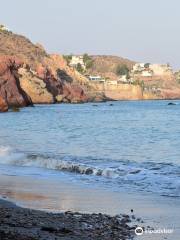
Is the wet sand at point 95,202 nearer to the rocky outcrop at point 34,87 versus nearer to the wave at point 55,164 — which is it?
the wave at point 55,164

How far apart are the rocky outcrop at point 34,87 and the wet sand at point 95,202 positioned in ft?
387

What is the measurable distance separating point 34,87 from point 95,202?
12207 centimetres

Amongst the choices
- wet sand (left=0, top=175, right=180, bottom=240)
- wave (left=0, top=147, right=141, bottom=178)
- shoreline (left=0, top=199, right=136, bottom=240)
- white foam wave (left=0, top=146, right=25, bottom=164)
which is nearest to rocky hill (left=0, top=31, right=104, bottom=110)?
white foam wave (left=0, top=146, right=25, bottom=164)

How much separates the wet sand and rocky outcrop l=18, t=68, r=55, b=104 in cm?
11795

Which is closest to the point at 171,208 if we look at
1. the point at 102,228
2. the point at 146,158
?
the point at 102,228

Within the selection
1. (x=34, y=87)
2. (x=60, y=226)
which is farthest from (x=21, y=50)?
(x=60, y=226)

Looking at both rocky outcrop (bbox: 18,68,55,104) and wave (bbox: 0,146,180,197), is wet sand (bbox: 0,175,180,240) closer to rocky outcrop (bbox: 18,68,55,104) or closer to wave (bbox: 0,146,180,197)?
wave (bbox: 0,146,180,197)

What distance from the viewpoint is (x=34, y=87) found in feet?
438

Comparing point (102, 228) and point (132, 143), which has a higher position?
point (102, 228)

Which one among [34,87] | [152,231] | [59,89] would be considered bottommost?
[59,89]

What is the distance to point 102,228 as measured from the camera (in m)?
9.38

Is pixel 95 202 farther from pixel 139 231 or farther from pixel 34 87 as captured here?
pixel 34 87

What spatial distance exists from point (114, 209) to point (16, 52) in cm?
17762

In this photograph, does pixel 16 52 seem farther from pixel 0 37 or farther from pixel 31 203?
pixel 31 203
